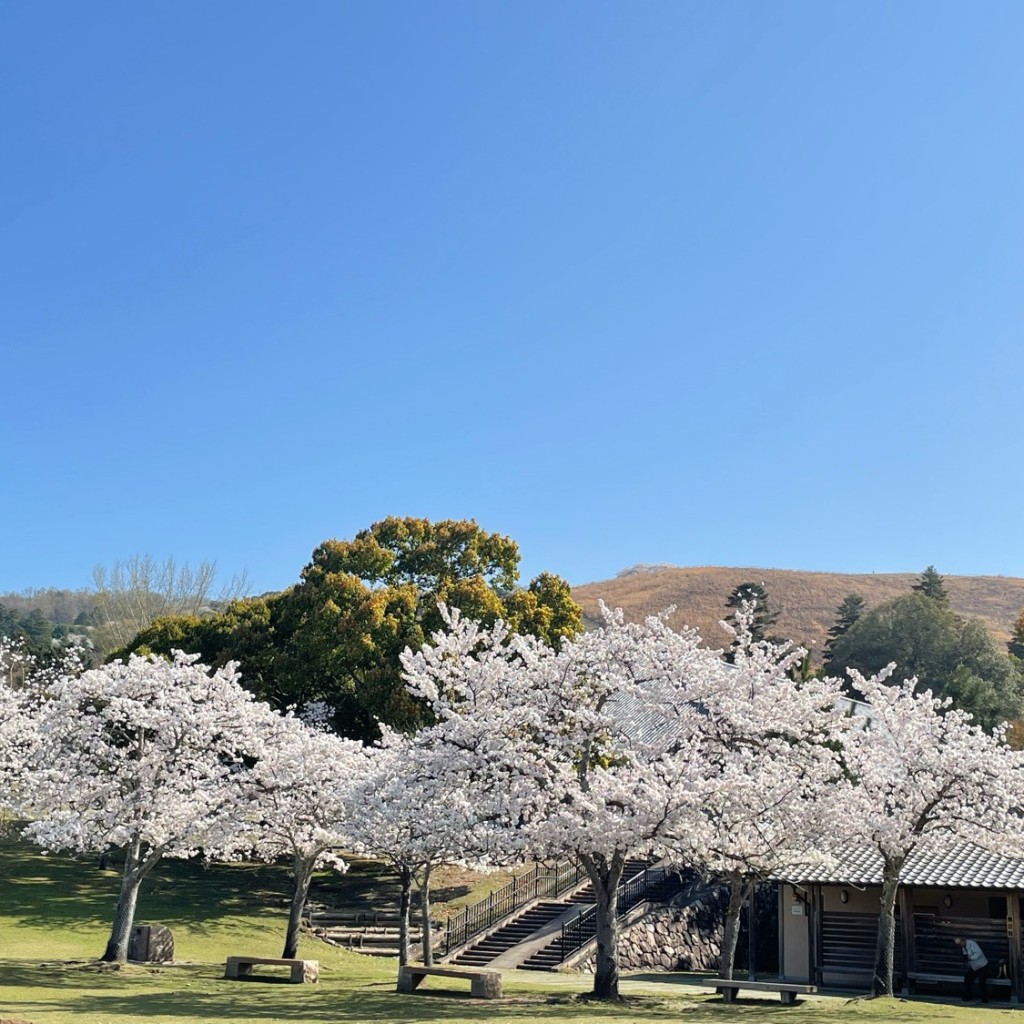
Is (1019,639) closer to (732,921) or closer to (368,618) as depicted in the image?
(368,618)

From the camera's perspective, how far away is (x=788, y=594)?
426ft

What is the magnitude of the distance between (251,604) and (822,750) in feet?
85.8

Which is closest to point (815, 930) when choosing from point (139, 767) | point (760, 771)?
point (760, 771)

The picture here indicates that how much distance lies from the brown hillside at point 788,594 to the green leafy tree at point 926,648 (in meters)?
39.4

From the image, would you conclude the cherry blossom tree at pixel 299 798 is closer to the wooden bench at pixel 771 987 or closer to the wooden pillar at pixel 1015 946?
the wooden bench at pixel 771 987

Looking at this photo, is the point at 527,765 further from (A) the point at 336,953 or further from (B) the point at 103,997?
(A) the point at 336,953

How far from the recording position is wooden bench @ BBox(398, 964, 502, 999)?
1930cm

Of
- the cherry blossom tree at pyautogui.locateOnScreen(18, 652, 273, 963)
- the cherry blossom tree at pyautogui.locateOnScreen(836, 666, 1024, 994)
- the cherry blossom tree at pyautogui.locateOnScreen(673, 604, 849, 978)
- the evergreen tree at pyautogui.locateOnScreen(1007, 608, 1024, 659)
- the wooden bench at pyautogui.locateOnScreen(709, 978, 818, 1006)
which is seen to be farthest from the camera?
the evergreen tree at pyautogui.locateOnScreen(1007, 608, 1024, 659)

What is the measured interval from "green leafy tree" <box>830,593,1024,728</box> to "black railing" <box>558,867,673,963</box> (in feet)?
92.5

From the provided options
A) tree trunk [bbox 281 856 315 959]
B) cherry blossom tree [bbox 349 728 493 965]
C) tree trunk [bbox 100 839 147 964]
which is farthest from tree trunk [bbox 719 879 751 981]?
tree trunk [bbox 100 839 147 964]

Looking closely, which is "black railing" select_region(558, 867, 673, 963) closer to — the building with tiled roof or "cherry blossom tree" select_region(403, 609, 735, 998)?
the building with tiled roof

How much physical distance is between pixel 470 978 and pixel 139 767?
8630mm

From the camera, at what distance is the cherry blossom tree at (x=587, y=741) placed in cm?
1767

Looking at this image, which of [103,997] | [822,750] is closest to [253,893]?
[103,997]
